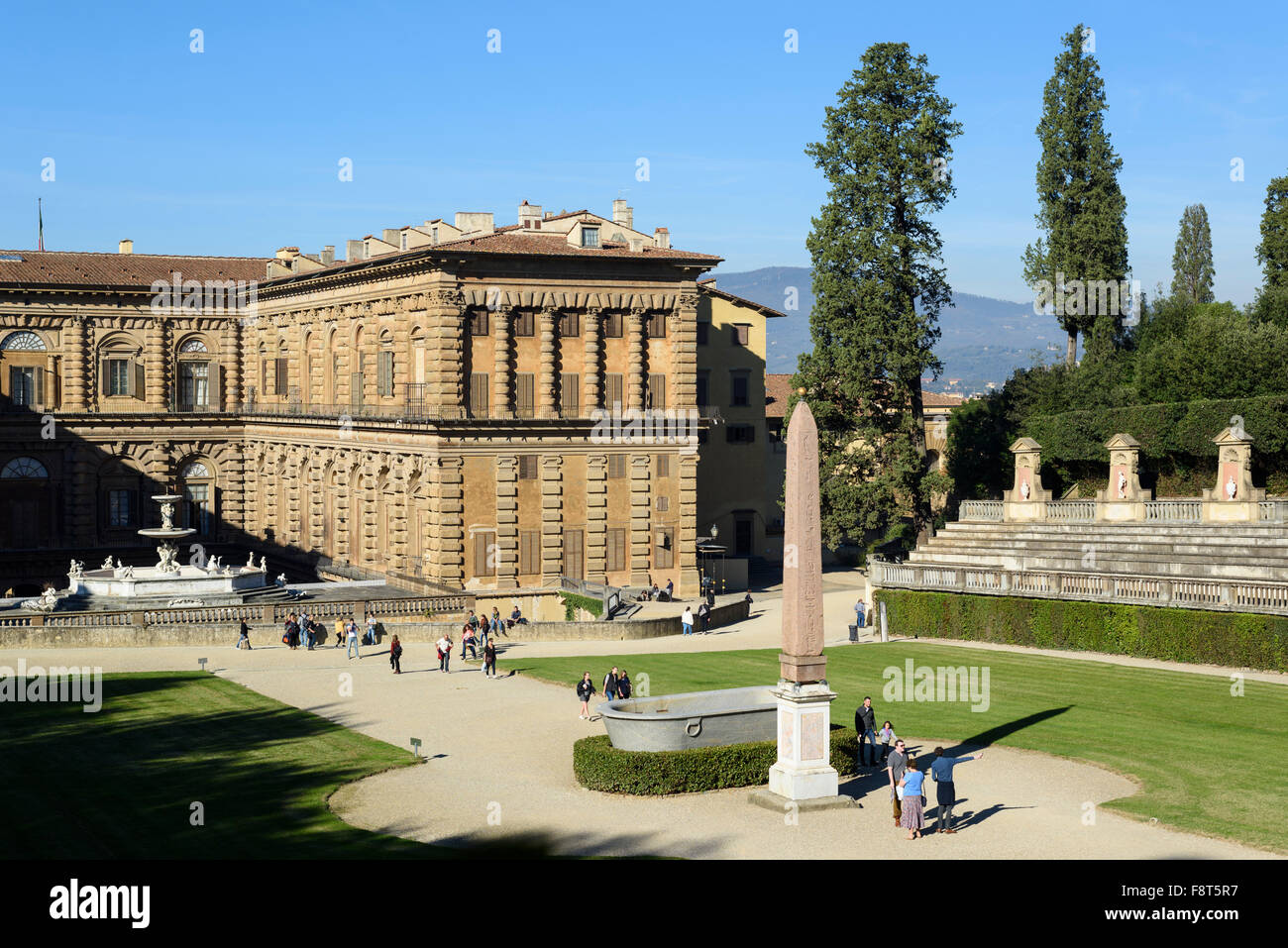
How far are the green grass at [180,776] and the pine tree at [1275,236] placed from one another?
57.8 metres

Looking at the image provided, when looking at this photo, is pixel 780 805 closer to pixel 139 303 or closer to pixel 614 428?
pixel 614 428

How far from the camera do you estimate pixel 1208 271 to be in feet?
348

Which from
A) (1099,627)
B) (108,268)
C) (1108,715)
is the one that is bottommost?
(1108,715)

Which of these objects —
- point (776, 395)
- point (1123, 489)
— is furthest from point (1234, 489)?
point (776, 395)

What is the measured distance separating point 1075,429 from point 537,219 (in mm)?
27023

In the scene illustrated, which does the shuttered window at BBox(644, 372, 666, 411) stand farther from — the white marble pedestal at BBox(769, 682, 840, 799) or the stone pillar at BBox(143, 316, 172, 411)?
the white marble pedestal at BBox(769, 682, 840, 799)

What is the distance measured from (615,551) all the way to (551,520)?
3.42m

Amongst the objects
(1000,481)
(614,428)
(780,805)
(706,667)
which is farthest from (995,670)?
(1000,481)

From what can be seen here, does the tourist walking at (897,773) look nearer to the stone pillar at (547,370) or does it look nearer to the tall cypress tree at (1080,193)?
the stone pillar at (547,370)

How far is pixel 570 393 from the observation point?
6291cm

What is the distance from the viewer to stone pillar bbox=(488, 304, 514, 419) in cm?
6128

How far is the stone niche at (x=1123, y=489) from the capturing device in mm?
53781

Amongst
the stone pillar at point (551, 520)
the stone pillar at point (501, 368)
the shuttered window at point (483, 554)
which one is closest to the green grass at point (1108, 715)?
the shuttered window at point (483, 554)

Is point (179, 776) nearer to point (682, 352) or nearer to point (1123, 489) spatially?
point (1123, 489)
